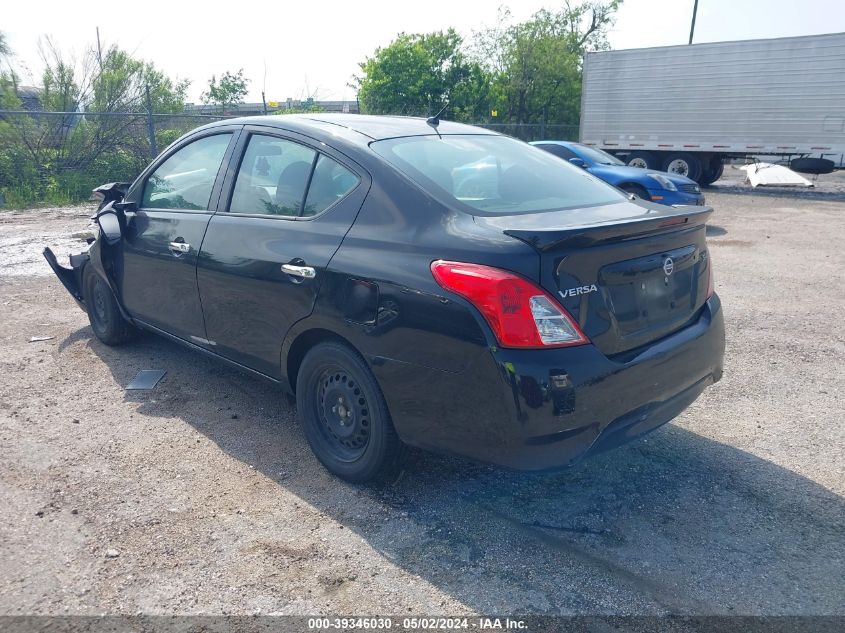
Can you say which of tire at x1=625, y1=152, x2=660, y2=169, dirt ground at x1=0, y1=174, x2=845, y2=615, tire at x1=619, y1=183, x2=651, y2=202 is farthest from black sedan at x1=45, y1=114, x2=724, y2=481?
tire at x1=625, y1=152, x2=660, y2=169

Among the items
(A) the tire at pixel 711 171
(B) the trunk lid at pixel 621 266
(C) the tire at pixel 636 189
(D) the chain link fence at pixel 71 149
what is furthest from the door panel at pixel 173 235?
(A) the tire at pixel 711 171

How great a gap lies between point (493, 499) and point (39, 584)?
75.8 inches

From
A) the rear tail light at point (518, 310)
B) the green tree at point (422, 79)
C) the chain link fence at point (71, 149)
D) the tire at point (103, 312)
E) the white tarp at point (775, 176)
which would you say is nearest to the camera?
the rear tail light at point (518, 310)

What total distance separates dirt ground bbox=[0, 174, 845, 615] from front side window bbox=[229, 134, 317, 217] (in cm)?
→ 131

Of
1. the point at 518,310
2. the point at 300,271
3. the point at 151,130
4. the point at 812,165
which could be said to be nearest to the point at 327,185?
the point at 300,271

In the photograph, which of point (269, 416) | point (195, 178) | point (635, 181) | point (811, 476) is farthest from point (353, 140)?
point (635, 181)

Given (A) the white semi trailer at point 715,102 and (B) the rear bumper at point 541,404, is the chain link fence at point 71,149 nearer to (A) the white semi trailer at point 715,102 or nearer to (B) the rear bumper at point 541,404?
(A) the white semi trailer at point 715,102

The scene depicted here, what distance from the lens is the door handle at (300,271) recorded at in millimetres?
3127

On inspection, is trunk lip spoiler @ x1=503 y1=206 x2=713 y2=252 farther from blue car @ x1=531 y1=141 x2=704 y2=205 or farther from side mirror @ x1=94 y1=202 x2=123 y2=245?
blue car @ x1=531 y1=141 x2=704 y2=205

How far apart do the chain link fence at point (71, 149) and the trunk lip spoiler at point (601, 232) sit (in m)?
15.8

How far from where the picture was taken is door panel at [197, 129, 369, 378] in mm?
3154

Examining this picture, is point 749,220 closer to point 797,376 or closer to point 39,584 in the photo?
point 797,376

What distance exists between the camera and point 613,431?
2680mm

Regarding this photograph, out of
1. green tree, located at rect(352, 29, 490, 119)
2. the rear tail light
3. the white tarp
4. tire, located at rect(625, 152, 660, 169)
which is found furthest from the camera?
green tree, located at rect(352, 29, 490, 119)
